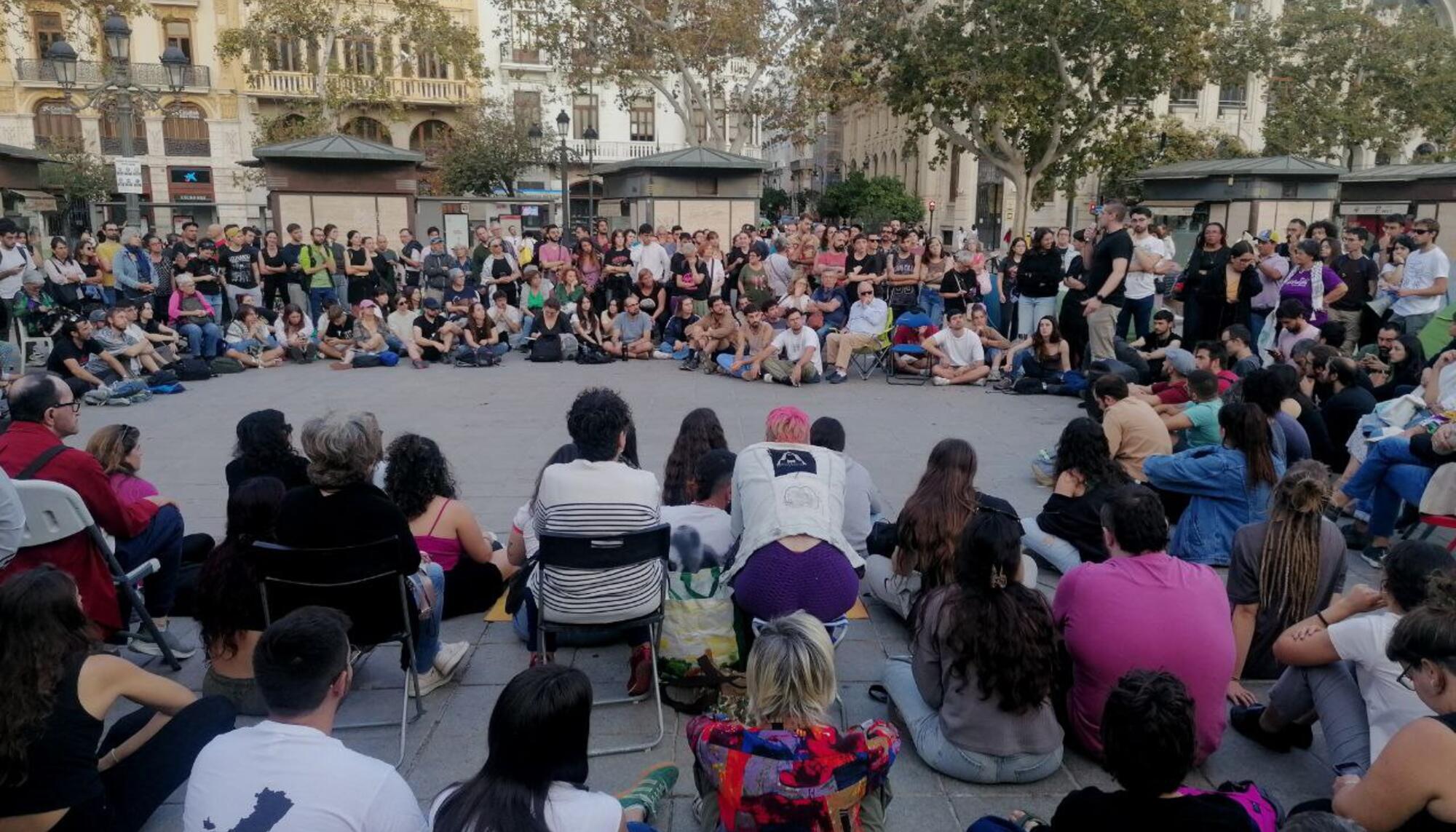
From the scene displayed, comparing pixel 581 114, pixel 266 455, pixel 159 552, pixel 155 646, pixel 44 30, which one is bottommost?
pixel 155 646

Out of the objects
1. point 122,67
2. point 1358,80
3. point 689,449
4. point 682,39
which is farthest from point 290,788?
point 1358,80

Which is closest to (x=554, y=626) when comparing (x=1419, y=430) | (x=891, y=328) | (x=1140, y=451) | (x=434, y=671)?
(x=434, y=671)

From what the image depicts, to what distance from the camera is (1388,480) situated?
580 cm

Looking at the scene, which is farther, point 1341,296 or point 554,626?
point 1341,296

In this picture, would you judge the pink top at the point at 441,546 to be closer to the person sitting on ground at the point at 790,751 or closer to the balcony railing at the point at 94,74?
the person sitting on ground at the point at 790,751

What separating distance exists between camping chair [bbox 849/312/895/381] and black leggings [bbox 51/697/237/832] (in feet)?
31.0

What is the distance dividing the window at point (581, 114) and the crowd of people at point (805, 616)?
43084mm

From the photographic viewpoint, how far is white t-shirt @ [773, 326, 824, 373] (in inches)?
456

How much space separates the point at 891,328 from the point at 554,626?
8864 millimetres

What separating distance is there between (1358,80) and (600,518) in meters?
37.6

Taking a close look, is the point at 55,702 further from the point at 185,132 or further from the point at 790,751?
the point at 185,132

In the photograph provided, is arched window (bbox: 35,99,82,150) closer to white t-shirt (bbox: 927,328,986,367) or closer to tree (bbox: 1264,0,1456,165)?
white t-shirt (bbox: 927,328,986,367)

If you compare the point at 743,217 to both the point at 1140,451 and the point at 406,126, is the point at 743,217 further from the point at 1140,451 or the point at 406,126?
the point at 406,126

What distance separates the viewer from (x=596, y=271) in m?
14.4
